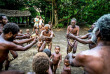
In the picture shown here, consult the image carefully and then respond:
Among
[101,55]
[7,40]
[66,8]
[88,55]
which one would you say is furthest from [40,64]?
[66,8]

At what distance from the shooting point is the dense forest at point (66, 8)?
14.1 m

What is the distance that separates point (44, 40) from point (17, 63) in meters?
1.64

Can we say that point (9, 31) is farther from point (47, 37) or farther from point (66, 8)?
point (66, 8)

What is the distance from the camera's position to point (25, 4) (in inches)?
718

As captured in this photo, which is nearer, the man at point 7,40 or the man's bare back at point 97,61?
the man's bare back at point 97,61

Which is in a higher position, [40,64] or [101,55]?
[101,55]

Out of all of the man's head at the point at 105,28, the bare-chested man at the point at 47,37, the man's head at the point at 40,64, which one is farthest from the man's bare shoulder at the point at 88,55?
the bare-chested man at the point at 47,37

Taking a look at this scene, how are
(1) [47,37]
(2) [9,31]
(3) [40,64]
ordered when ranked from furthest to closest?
(1) [47,37]
(2) [9,31]
(3) [40,64]

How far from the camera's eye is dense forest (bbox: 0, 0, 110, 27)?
1414 cm

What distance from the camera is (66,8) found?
1510 centimetres

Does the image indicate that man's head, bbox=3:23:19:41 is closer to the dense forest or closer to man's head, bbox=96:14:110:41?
man's head, bbox=96:14:110:41

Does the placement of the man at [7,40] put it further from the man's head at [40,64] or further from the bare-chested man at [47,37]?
the bare-chested man at [47,37]

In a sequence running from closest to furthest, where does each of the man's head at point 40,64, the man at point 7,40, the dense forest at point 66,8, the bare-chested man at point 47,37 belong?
the man's head at point 40,64 → the man at point 7,40 → the bare-chested man at point 47,37 → the dense forest at point 66,8

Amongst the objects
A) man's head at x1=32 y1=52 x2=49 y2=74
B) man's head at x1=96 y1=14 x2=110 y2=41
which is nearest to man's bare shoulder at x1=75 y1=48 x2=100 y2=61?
man's head at x1=96 y1=14 x2=110 y2=41
